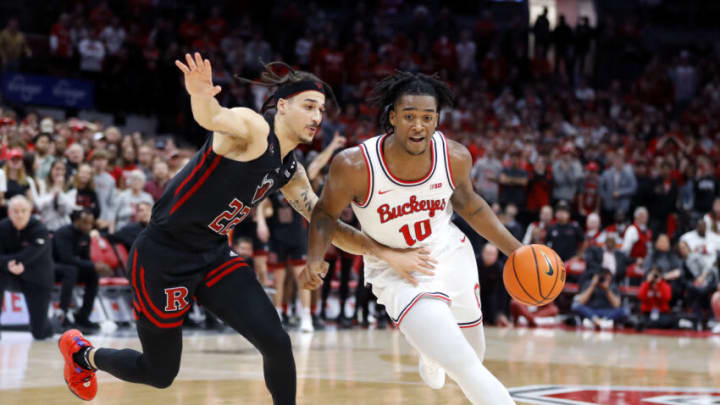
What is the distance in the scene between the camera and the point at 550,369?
27.8 feet

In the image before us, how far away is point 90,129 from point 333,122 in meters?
4.83

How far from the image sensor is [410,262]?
4949 millimetres

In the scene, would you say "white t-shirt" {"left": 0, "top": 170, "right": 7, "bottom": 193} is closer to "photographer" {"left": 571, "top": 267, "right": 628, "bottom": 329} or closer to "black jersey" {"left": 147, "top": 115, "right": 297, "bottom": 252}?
"black jersey" {"left": 147, "top": 115, "right": 297, "bottom": 252}

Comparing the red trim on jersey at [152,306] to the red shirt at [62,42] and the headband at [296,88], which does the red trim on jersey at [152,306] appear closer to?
the headband at [296,88]

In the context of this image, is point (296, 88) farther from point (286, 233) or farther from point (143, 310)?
point (286, 233)

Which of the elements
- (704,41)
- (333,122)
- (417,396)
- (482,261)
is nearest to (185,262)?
(417,396)

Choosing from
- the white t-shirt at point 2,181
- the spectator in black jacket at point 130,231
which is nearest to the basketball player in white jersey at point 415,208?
the white t-shirt at point 2,181

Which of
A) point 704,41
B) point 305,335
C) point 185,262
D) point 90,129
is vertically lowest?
point 305,335

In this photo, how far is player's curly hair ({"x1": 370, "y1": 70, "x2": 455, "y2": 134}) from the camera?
16.2 ft

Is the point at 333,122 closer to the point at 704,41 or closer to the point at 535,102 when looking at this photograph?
the point at 535,102

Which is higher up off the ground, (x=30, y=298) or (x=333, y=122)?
(x=333, y=122)

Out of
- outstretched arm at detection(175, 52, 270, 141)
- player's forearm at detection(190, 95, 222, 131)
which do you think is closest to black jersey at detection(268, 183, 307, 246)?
outstretched arm at detection(175, 52, 270, 141)

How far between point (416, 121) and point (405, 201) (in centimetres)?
42

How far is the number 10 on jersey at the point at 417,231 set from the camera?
199 inches
